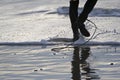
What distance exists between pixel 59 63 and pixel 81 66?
47 cm

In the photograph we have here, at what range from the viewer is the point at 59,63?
7.84 metres

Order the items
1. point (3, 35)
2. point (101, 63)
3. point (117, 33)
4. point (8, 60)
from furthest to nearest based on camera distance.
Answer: point (3, 35), point (117, 33), point (8, 60), point (101, 63)

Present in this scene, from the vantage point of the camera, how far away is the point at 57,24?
1190 cm

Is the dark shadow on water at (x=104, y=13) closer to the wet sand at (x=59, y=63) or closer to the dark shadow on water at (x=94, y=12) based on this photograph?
the dark shadow on water at (x=94, y=12)

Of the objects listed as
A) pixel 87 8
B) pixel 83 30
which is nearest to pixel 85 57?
pixel 83 30

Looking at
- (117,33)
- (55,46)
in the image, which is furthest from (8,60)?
(117,33)

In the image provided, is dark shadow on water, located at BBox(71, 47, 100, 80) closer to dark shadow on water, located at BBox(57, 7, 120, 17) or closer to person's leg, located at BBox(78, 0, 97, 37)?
person's leg, located at BBox(78, 0, 97, 37)

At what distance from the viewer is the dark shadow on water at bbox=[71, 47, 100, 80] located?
6752mm

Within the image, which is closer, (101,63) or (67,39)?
(101,63)

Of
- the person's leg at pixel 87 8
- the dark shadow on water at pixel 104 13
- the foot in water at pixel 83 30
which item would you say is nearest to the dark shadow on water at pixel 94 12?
the dark shadow on water at pixel 104 13

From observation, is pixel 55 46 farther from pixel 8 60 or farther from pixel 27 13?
pixel 27 13

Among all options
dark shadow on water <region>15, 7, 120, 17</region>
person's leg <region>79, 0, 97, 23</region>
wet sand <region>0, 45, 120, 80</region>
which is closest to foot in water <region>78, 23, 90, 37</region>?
person's leg <region>79, 0, 97, 23</region>

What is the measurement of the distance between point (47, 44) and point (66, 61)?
1765 millimetres

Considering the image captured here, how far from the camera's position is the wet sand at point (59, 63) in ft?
22.6
